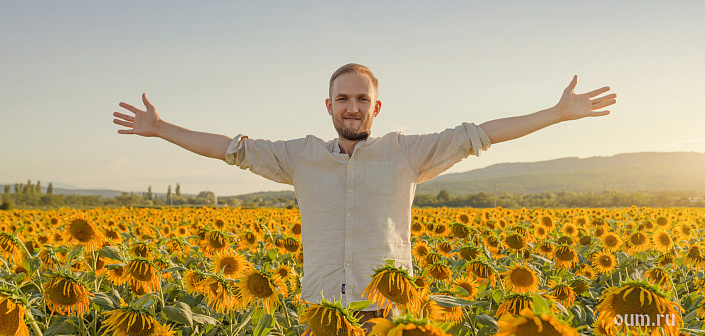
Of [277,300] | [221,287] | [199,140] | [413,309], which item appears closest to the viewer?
[413,309]

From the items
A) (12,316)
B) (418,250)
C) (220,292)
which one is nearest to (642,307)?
(220,292)

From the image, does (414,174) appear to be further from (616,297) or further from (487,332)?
(616,297)

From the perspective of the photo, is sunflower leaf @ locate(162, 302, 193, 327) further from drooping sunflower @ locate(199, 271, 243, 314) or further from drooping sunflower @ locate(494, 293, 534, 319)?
drooping sunflower @ locate(494, 293, 534, 319)

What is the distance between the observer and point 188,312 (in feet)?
12.4

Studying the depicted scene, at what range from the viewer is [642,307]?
2.29m

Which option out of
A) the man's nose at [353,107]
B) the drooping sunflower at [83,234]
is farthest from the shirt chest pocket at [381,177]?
the drooping sunflower at [83,234]

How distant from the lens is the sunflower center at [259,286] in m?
3.07

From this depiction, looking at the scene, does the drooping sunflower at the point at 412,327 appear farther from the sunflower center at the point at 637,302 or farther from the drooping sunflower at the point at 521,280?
the drooping sunflower at the point at 521,280

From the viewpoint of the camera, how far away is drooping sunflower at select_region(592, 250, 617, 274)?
8070 mm

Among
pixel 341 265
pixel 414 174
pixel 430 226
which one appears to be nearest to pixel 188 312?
pixel 341 265

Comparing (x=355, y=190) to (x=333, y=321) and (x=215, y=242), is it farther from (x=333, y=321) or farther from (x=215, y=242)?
(x=215, y=242)

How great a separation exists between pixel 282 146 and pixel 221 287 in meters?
1.15

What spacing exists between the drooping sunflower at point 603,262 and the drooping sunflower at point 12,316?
785 centimetres

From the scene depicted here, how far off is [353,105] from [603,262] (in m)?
6.30
